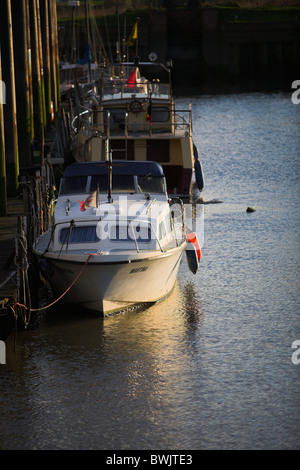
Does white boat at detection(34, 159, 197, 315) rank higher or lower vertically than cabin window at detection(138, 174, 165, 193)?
lower

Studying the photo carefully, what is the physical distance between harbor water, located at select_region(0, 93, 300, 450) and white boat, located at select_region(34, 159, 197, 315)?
1.72 feet

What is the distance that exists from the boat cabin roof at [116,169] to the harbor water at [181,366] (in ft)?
8.50

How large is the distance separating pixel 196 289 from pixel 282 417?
262 inches

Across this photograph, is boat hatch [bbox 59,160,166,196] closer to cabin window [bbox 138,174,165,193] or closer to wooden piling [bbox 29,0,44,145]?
cabin window [bbox 138,174,165,193]

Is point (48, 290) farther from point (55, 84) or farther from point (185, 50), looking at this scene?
point (185, 50)

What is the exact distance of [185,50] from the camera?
93.7 m

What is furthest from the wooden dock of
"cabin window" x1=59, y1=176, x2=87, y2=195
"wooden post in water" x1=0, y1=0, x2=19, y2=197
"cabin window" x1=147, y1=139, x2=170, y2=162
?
"cabin window" x1=147, y1=139, x2=170, y2=162

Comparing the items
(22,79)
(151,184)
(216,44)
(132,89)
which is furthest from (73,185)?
(216,44)

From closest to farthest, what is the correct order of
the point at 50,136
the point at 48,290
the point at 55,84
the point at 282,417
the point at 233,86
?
the point at 282,417 → the point at 48,290 → the point at 50,136 → the point at 55,84 → the point at 233,86

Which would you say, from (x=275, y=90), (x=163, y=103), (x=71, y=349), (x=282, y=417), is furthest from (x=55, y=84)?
(x=282, y=417)

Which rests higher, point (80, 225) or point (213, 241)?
point (80, 225)

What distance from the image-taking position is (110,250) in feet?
56.5

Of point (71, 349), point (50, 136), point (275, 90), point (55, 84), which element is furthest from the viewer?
point (275, 90)

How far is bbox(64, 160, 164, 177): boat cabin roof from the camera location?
20328 millimetres
